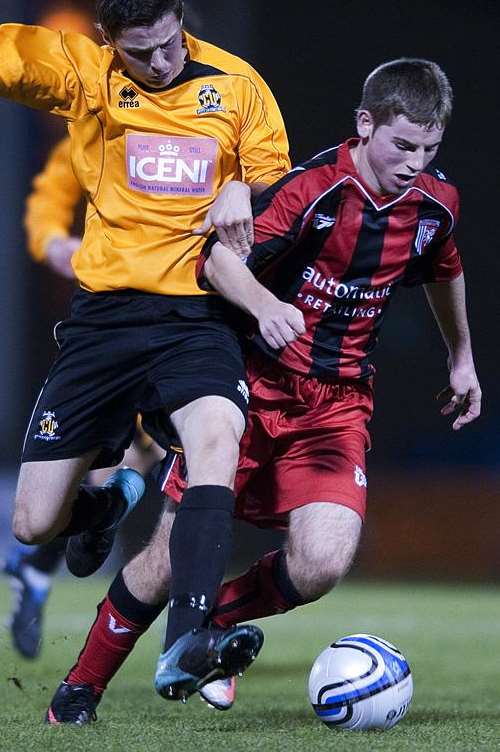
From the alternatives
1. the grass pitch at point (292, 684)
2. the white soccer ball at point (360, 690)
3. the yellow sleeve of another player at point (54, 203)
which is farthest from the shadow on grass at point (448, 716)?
the yellow sleeve of another player at point (54, 203)

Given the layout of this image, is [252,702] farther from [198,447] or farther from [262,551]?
[262,551]

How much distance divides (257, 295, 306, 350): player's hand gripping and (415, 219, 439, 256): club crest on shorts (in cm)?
74

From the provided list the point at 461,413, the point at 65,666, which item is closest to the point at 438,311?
the point at 461,413

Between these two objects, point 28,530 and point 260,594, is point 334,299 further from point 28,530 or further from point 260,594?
point 28,530

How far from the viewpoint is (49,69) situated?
4215mm

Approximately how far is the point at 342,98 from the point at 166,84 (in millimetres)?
5610

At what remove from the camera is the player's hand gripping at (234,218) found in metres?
3.86

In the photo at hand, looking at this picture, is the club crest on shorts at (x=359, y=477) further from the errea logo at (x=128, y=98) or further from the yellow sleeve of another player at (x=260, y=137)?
the errea logo at (x=128, y=98)

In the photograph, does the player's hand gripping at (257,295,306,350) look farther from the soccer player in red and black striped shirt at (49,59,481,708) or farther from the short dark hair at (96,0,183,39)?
the short dark hair at (96,0,183,39)

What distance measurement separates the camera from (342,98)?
384 inches

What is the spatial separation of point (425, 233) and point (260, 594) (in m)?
1.18

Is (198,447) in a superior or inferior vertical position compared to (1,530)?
superior

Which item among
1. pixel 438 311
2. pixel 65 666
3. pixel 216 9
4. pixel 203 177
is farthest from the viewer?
pixel 216 9

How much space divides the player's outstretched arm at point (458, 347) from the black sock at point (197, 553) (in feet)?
3.69
